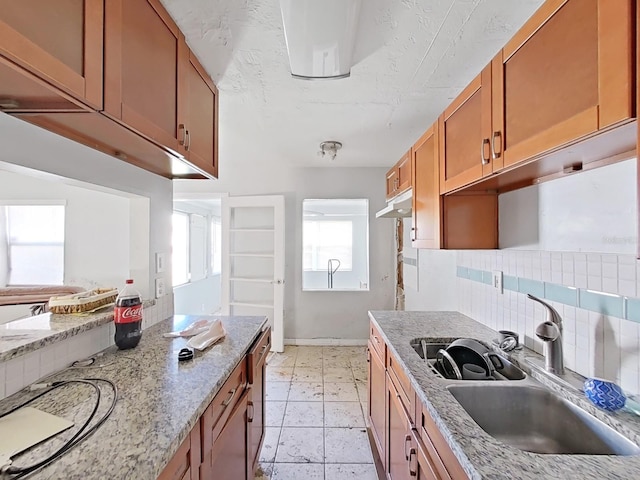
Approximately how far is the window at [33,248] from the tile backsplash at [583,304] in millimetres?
3221

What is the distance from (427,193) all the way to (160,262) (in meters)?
1.71

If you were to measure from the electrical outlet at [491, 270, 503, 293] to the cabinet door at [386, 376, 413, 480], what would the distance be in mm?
828

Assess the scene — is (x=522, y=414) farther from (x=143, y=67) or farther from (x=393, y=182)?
(x=393, y=182)

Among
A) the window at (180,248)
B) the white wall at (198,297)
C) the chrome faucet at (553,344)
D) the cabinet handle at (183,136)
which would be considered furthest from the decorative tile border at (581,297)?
the window at (180,248)

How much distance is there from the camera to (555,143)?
34.6 inches

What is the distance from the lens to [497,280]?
1.77 m

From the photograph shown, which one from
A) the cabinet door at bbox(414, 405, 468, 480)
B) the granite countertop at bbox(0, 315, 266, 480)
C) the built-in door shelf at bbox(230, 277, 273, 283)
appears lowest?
the cabinet door at bbox(414, 405, 468, 480)

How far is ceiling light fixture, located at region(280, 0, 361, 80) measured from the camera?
1.11m

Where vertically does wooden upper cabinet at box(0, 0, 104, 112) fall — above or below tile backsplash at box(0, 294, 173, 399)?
above

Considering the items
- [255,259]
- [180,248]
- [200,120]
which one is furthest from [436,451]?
[180,248]

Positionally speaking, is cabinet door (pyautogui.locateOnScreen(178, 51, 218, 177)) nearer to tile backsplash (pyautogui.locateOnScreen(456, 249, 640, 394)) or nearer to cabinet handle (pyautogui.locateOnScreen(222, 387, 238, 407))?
cabinet handle (pyautogui.locateOnScreen(222, 387, 238, 407))

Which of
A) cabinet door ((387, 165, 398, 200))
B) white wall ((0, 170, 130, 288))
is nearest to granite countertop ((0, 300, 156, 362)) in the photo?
white wall ((0, 170, 130, 288))

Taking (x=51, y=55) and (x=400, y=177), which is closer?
(x=51, y=55)

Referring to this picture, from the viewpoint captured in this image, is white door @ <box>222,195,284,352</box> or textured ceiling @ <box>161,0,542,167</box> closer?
textured ceiling @ <box>161,0,542,167</box>
